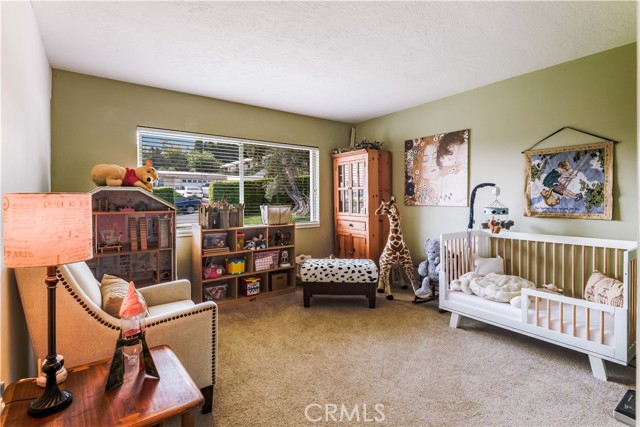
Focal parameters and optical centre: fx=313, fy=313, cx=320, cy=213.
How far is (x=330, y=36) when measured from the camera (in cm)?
231

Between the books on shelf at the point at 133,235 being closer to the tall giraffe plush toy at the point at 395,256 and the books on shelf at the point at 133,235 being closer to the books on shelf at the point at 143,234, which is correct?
the books on shelf at the point at 143,234

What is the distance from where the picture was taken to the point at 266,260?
385 centimetres

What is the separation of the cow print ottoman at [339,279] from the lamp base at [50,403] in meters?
2.42

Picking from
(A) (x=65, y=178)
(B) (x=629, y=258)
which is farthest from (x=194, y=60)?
(B) (x=629, y=258)

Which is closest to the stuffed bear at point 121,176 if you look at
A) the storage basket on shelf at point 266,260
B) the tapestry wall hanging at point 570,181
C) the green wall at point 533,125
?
the storage basket on shelf at point 266,260

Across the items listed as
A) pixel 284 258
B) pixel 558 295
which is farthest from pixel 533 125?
pixel 284 258

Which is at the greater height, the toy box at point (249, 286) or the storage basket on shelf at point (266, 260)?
the storage basket on shelf at point (266, 260)

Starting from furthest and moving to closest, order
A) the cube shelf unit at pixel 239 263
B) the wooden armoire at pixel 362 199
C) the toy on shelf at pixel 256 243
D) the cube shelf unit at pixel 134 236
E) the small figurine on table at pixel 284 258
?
the wooden armoire at pixel 362 199 < the small figurine on table at pixel 284 258 < the toy on shelf at pixel 256 243 < the cube shelf unit at pixel 239 263 < the cube shelf unit at pixel 134 236

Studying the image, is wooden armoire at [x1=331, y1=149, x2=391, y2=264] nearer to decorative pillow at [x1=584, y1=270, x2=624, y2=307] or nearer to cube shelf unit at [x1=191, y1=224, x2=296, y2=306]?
cube shelf unit at [x1=191, y1=224, x2=296, y2=306]

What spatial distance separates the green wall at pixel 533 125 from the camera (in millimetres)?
2539

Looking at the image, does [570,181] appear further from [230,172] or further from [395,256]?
[230,172]

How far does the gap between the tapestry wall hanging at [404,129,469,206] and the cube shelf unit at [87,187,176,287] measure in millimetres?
2931

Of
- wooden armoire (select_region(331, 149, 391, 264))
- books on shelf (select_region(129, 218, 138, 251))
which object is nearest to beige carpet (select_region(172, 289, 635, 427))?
books on shelf (select_region(129, 218, 138, 251))

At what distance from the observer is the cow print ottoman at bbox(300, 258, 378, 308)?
3.34 m
